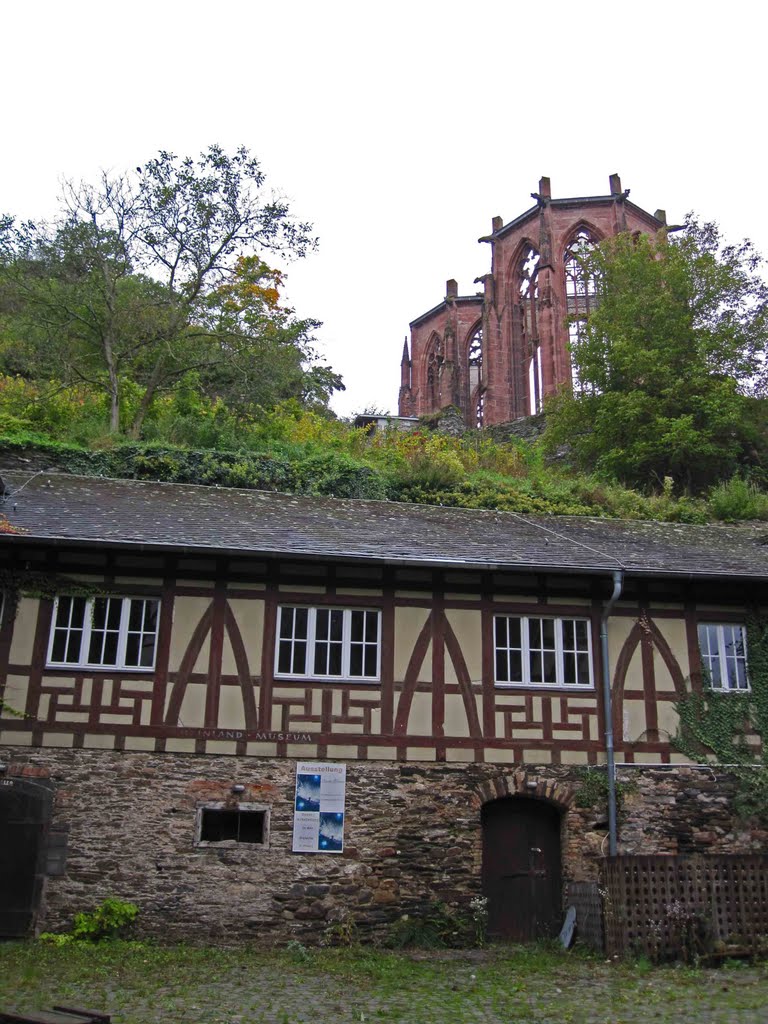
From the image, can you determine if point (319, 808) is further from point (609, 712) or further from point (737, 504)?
point (737, 504)

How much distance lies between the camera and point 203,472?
23.5m

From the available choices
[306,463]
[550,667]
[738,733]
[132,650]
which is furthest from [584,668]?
[306,463]

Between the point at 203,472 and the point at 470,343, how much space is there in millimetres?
31041

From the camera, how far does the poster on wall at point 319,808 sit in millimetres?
13609

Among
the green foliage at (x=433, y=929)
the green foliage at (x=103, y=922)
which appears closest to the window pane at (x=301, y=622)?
the green foliage at (x=433, y=929)

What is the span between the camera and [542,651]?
15188 mm

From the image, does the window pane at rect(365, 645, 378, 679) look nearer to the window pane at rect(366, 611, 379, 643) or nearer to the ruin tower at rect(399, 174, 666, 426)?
the window pane at rect(366, 611, 379, 643)

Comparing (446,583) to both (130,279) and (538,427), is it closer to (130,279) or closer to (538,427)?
(130,279)

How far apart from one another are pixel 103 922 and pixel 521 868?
5.43 metres

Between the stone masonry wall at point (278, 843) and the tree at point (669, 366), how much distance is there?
17.4 m

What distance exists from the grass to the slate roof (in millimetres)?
4866

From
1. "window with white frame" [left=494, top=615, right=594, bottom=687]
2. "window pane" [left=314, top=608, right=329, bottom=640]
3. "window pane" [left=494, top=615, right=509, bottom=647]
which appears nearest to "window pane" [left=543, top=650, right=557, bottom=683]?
"window with white frame" [left=494, top=615, right=594, bottom=687]

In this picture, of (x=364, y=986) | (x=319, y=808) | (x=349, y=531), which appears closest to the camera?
(x=364, y=986)

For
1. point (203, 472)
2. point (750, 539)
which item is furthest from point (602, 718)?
point (203, 472)
